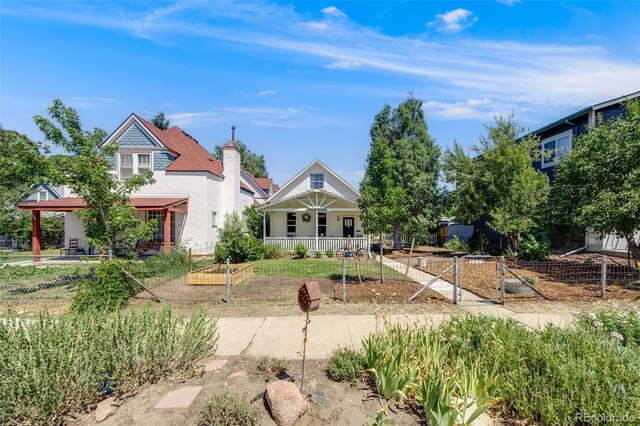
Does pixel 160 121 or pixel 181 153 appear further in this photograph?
pixel 160 121

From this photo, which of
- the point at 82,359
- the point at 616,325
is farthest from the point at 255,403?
the point at 616,325

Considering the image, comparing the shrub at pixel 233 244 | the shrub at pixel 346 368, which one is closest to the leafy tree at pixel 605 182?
the shrub at pixel 346 368

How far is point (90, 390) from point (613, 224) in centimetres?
1470

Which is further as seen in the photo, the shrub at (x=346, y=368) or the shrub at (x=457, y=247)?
the shrub at (x=457, y=247)

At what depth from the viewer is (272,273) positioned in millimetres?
13789

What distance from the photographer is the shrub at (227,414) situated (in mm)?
3377

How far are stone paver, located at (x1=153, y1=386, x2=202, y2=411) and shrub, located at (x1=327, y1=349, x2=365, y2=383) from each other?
1.73 meters

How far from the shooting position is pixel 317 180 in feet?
78.9

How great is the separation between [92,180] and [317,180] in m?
15.5

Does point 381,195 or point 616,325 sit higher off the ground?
point 381,195

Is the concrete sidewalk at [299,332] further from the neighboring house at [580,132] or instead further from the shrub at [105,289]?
the neighboring house at [580,132]

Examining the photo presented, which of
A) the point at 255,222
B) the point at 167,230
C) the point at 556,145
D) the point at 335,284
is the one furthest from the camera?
the point at 255,222

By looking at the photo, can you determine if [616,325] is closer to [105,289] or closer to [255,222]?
[105,289]

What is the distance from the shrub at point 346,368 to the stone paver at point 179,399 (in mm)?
1729
